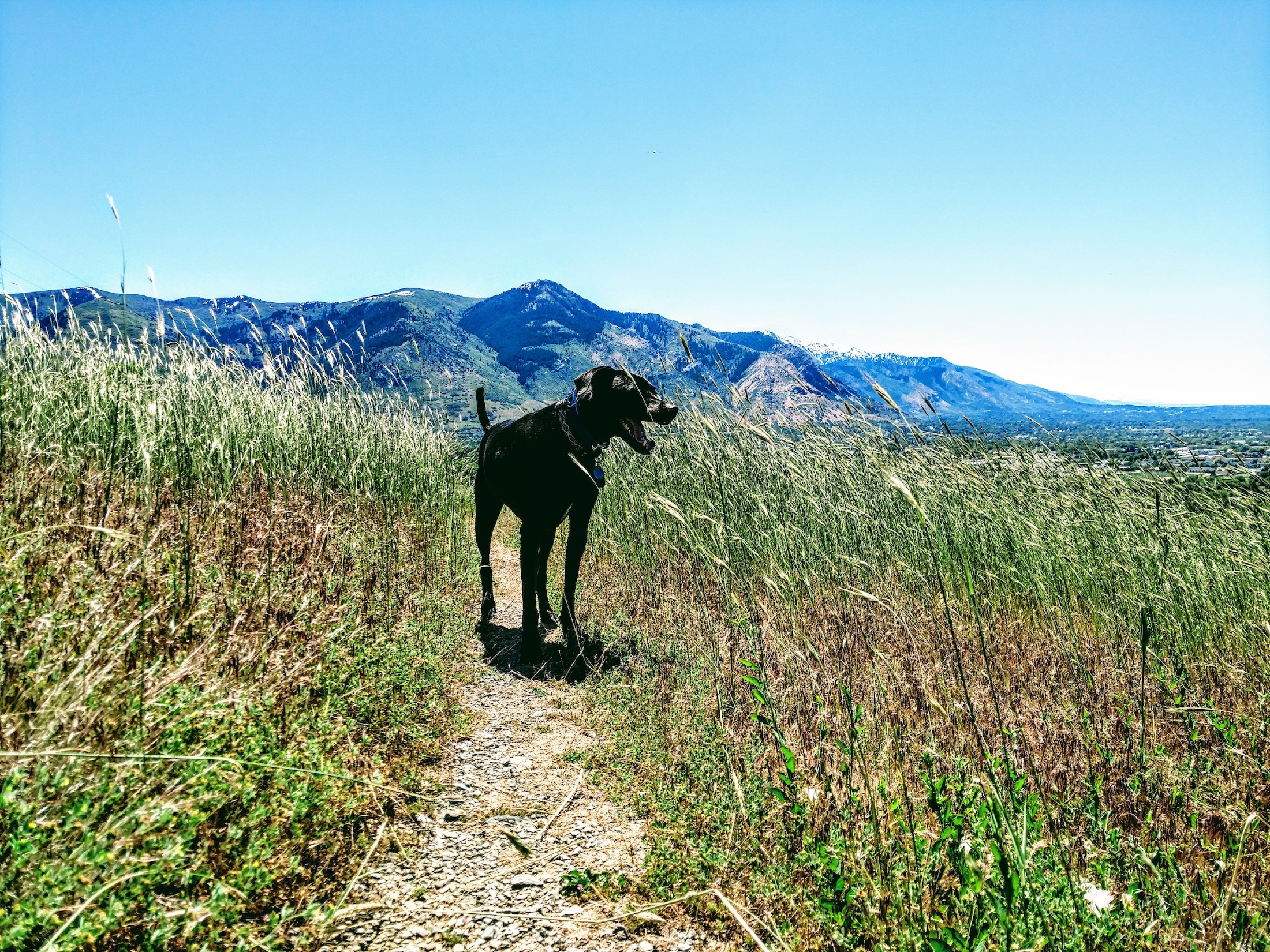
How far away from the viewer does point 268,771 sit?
196 cm

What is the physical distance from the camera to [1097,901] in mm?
1370

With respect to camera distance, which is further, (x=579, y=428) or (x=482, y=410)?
(x=482, y=410)

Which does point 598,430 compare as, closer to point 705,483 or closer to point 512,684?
point 705,483

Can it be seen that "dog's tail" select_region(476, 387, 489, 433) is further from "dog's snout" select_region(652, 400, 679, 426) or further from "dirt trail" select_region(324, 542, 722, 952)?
"dirt trail" select_region(324, 542, 722, 952)

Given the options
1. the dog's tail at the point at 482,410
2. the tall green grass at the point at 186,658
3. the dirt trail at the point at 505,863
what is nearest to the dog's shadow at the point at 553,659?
the tall green grass at the point at 186,658

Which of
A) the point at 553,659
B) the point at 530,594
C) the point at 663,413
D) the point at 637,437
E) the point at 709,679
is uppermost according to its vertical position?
the point at 663,413

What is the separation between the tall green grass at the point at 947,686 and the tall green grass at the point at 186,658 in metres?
1.28

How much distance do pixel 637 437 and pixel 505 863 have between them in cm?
266

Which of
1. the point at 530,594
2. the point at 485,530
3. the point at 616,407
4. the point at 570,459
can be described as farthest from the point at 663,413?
the point at 485,530

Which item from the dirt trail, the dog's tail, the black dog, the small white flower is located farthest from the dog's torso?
the small white flower

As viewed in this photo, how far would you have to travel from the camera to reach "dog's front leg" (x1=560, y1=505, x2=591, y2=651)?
4258 mm

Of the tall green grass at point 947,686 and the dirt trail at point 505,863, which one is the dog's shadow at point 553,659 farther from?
the dirt trail at point 505,863

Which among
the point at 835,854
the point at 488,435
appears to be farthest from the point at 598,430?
the point at 835,854

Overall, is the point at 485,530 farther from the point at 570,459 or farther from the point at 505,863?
the point at 505,863
